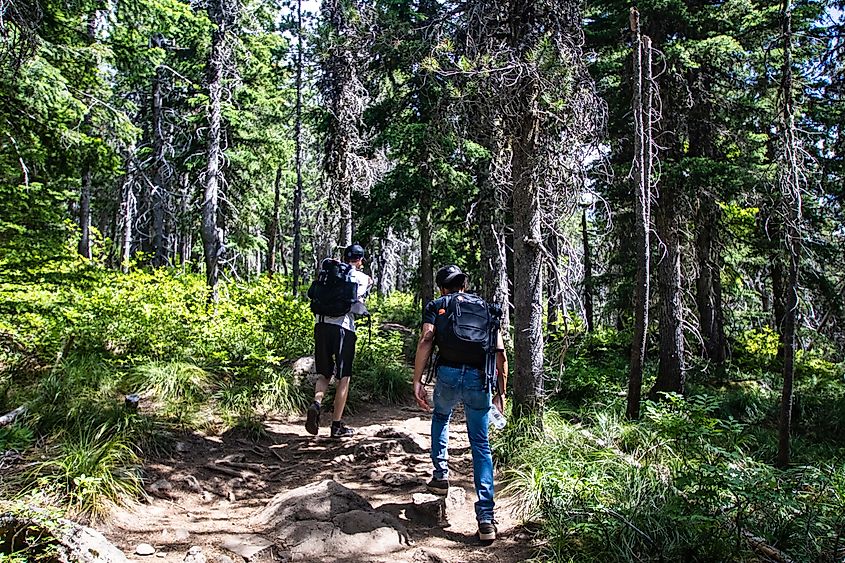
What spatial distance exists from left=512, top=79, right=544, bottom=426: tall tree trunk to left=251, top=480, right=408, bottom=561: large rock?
2359mm

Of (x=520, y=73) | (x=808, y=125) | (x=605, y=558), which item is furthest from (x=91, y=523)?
(x=808, y=125)

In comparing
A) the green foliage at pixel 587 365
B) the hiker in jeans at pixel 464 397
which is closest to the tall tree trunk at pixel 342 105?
the green foliage at pixel 587 365

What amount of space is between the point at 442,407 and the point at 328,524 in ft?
4.05

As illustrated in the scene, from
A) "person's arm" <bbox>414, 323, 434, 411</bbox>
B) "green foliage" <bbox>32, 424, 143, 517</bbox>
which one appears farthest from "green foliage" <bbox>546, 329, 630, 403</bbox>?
"green foliage" <bbox>32, 424, 143, 517</bbox>

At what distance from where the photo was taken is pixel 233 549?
12.1 feet

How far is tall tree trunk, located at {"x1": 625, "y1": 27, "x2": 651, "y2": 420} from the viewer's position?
7434mm

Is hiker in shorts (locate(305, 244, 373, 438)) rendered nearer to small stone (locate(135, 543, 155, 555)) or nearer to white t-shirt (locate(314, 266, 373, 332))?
white t-shirt (locate(314, 266, 373, 332))

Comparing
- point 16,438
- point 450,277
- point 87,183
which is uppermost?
point 87,183

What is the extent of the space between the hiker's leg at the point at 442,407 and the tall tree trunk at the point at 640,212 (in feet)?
13.9

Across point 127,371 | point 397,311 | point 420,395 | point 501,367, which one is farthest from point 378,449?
point 397,311

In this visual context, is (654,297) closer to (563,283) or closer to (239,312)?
(563,283)

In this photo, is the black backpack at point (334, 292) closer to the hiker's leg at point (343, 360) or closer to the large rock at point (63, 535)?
the hiker's leg at point (343, 360)

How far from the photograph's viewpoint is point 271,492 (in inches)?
197

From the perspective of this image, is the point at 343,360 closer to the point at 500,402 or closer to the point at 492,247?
the point at 500,402
